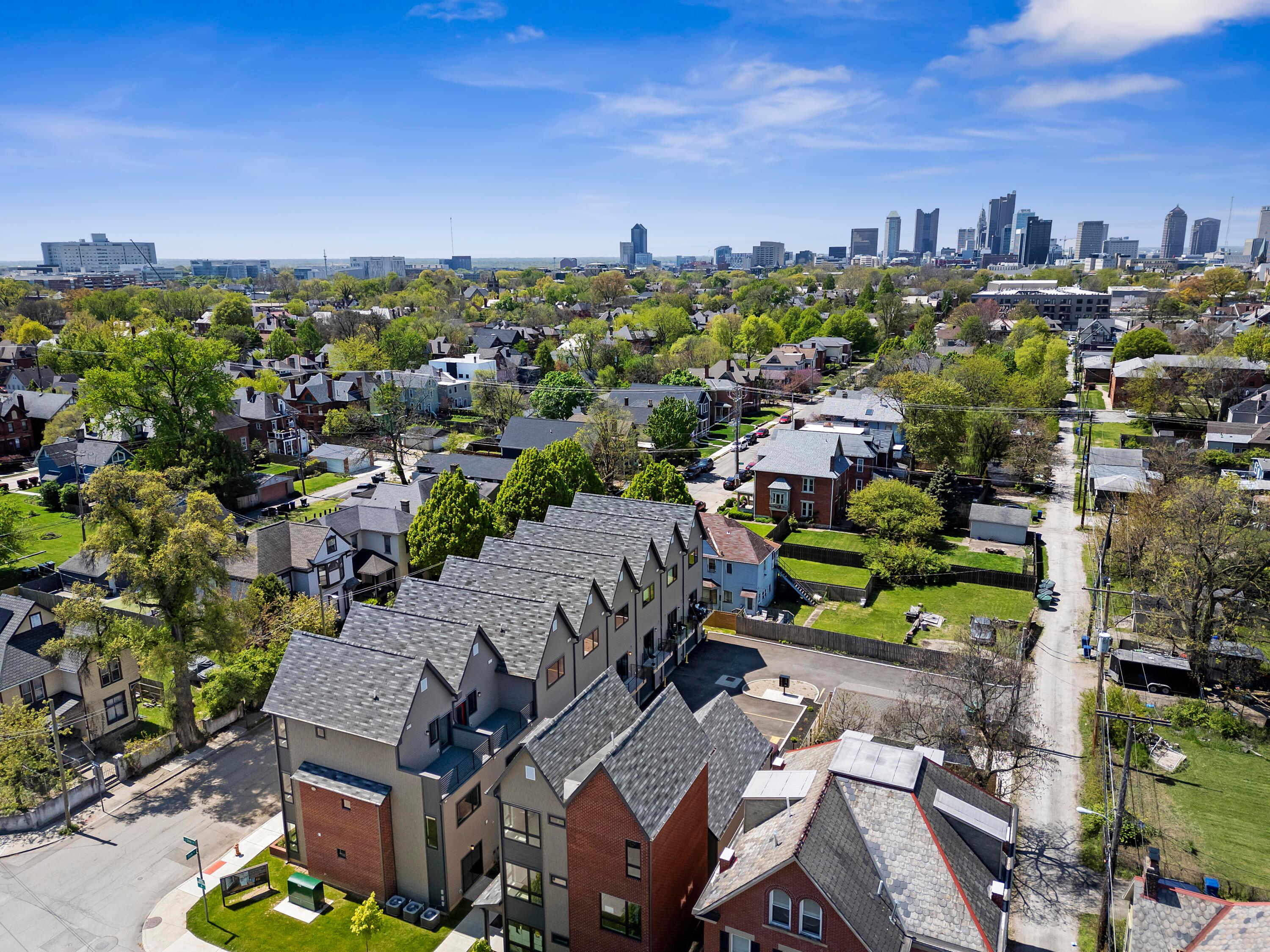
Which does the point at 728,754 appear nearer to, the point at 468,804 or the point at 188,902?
the point at 468,804

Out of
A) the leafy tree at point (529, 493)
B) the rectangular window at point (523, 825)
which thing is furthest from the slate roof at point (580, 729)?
the leafy tree at point (529, 493)

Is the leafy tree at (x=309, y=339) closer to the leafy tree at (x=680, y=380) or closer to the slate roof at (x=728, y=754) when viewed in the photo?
the leafy tree at (x=680, y=380)

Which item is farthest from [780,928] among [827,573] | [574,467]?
[574,467]

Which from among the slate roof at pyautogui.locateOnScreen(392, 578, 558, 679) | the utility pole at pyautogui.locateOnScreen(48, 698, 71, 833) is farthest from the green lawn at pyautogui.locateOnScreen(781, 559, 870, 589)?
the utility pole at pyautogui.locateOnScreen(48, 698, 71, 833)

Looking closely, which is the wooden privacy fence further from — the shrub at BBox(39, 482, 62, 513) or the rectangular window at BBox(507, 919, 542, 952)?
the shrub at BBox(39, 482, 62, 513)

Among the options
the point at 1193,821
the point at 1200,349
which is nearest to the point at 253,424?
the point at 1193,821
